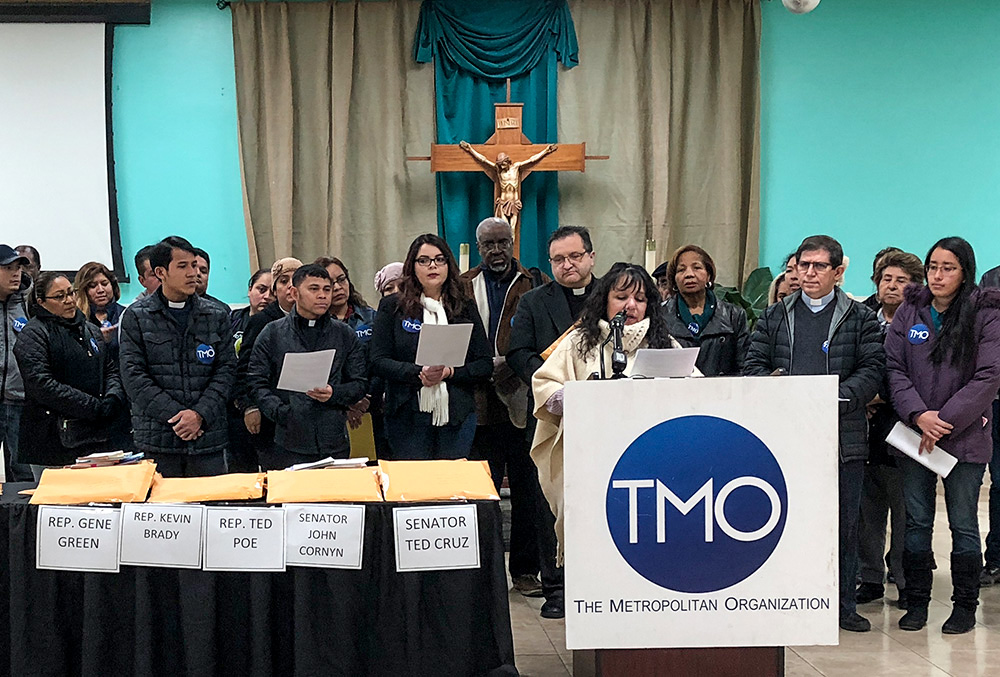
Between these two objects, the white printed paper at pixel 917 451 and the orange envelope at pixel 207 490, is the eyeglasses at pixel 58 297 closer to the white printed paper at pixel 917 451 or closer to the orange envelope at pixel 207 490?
the orange envelope at pixel 207 490

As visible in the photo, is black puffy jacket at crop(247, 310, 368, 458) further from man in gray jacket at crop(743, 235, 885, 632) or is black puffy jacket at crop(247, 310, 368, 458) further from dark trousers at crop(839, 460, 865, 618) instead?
dark trousers at crop(839, 460, 865, 618)

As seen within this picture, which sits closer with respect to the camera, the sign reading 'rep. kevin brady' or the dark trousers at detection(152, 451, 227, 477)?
the sign reading 'rep. kevin brady'

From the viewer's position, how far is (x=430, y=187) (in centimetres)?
743

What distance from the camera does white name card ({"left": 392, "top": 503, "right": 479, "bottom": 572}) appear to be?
263cm

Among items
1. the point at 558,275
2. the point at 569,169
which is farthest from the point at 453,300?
the point at 569,169

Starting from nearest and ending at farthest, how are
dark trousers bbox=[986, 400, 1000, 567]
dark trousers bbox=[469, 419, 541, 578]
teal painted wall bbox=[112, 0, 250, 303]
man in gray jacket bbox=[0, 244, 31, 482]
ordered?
dark trousers bbox=[469, 419, 541, 578]
dark trousers bbox=[986, 400, 1000, 567]
man in gray jacket bbox=[0, 244, 31, 482]
teal painted wall bbox=[112, 0, 250, 303]

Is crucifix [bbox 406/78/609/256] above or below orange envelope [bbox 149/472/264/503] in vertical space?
above

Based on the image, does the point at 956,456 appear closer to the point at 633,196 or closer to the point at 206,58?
the point at 633,196

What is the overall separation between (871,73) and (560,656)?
573 centimetres

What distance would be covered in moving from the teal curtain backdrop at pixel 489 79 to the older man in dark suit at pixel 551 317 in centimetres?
357

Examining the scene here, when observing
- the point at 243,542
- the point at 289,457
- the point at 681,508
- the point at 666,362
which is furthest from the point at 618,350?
the point at 289,457

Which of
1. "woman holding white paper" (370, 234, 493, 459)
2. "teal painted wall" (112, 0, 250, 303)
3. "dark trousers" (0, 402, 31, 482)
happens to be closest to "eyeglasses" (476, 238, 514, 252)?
"woman holding white paper" (370, 234, 493, 459)

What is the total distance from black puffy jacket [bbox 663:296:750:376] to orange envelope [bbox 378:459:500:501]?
141 cm

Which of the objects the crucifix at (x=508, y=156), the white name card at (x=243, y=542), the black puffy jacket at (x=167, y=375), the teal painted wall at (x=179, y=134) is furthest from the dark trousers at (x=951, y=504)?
the teal painted wall at (x=179, y=134)
